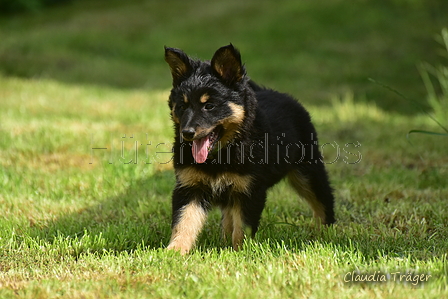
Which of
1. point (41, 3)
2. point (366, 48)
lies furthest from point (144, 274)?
point (41, 3)

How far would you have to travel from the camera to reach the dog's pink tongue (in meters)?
3.73

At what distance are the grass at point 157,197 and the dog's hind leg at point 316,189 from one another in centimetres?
18

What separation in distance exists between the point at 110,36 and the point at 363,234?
16087 mm

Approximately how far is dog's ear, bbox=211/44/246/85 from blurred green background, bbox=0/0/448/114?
849cm

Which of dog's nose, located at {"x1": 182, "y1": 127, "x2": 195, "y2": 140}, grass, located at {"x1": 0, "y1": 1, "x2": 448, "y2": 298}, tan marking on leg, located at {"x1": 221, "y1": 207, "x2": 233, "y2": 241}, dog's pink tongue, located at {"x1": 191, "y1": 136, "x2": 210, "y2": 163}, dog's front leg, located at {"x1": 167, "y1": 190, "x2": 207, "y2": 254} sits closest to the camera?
grass, located at {"x1": 0, "y1": 1, "x2": 448, "y2": 298}

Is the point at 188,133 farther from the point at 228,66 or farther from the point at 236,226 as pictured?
the point at 236,226

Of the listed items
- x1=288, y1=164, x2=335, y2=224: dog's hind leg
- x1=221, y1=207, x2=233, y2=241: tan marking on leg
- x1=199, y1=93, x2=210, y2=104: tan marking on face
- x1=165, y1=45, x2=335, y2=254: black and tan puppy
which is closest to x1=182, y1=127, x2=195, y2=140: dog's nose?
x1=165, y1=45, x2=335, y2=254: black and tan puppy

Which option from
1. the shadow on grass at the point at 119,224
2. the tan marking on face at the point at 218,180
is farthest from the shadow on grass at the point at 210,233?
the tan marking on face at the point at 218,180

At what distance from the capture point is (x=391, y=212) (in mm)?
4617

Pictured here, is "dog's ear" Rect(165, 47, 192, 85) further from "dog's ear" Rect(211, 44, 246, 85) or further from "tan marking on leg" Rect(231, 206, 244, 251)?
"tan marking on leg" Rect(231, 206, 244, 251)

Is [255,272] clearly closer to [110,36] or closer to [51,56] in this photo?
[51,56]

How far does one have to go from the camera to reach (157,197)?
17.3 feet

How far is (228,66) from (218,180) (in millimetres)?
838

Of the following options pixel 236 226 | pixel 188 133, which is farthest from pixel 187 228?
pixel 188 133
